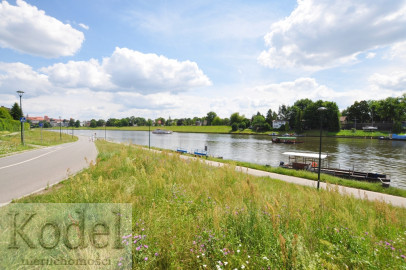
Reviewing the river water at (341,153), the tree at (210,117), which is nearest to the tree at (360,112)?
the river water at (341,153)

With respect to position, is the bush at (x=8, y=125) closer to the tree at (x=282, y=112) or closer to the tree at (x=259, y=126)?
the tree at (x=259, y=126)

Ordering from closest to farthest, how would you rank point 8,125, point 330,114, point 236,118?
point 8,125 → point 330,114 → point 236,118

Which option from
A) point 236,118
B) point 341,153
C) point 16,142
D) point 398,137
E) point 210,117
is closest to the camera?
point 16,142

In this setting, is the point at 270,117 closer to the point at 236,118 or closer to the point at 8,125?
the point at 236,118

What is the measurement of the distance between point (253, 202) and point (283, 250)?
226cm

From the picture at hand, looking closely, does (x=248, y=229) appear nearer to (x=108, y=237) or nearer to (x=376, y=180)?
(x=108, y=237)

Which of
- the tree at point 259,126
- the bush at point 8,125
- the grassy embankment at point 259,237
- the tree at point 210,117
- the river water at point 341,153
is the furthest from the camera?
the tree at point 210,117

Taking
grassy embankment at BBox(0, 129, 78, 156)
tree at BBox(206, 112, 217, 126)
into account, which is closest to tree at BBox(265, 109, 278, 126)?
tree at BBox(206, 112, 217, 126)

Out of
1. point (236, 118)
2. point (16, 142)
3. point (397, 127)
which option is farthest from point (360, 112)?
point (16, 142)

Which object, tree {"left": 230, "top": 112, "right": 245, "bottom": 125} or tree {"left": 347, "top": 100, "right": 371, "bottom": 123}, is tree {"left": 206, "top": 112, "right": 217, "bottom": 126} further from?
tree {"left": 347, "top": 100, "right": 371, "bottom": 123}

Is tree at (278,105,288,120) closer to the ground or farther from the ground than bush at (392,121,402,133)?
farther from the ground

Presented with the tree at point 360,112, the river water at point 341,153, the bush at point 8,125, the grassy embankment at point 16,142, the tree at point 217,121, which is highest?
the tree at point 360,112

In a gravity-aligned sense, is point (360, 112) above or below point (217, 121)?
above

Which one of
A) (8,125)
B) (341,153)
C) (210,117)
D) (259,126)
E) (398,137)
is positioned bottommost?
(341,153)
